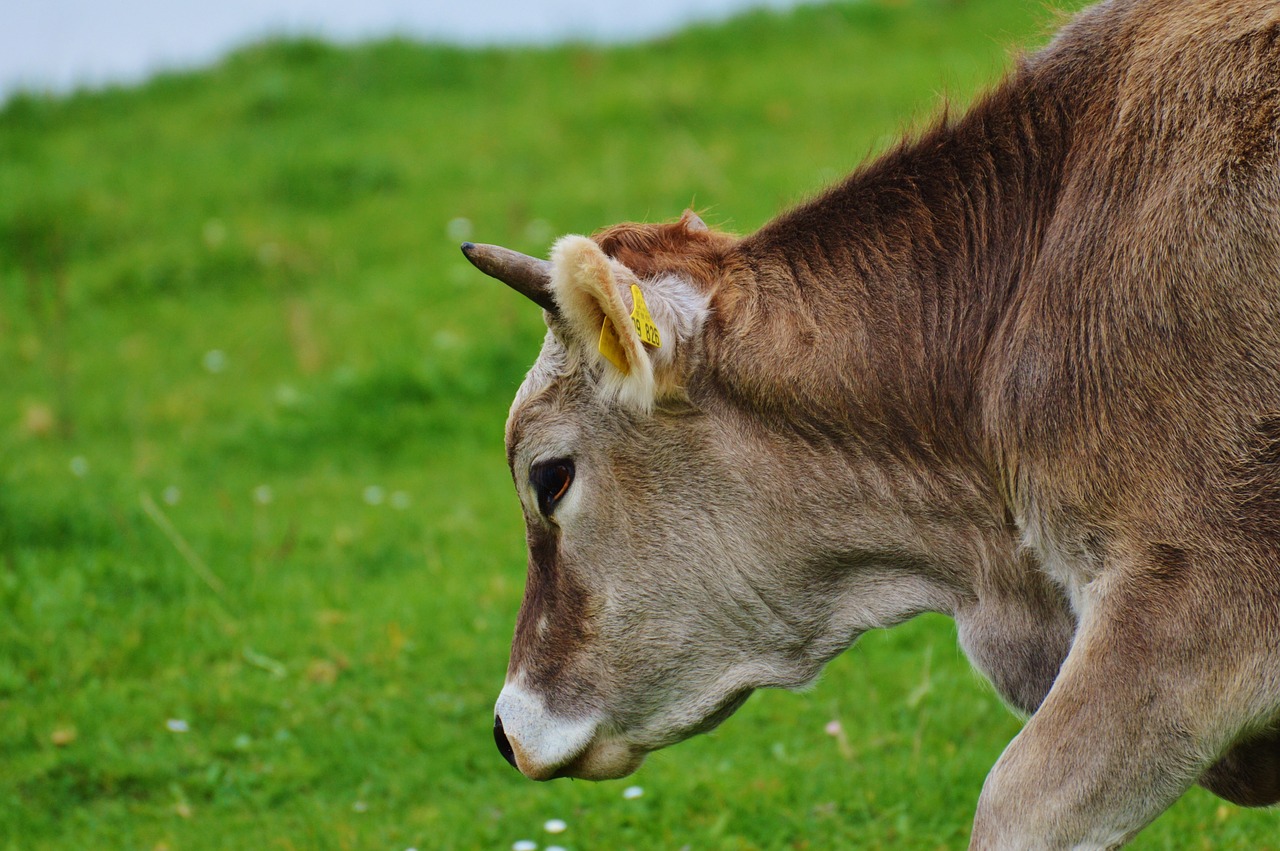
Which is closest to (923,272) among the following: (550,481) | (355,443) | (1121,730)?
(550,481)

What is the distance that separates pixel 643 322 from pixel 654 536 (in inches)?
22.5

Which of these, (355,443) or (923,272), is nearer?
(923,272)

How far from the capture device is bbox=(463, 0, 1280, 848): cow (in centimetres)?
293

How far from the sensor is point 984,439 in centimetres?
338

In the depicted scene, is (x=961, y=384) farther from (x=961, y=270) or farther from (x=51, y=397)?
(x=51, y=397)

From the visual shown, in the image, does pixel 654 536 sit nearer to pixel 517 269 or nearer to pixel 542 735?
pixel 542 735

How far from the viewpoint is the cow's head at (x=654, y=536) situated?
142 inches

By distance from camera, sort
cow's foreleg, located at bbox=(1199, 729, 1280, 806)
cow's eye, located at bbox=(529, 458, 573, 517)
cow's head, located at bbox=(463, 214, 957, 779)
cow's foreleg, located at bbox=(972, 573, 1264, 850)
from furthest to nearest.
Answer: cow's eye, located at bbox=(529, 458, 573, 517) → cow's head, located at bbox=(463, 214, 957, 779) → cow's foreleg, located at bbox=(1199, 729, 1280, 806) → cow's foreleg, located at bbox=(972, 573, 1264, 850)

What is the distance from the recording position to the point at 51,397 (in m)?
9.27

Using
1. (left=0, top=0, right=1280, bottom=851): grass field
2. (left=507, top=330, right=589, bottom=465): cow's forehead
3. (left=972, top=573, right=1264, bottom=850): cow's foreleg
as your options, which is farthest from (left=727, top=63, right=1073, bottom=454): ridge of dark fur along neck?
(left=972, top=573, right=1264, bottom=850): cow's foreleg

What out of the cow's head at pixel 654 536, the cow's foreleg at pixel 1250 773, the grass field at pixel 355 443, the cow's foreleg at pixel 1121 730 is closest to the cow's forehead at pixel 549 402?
Answer: the cow's head at pixel 654 536

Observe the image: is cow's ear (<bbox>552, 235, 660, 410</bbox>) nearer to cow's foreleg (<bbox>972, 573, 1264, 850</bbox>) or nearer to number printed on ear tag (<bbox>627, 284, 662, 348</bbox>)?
number printed on ear tag (<bbox>627, 284, 662, 348</bbox>)

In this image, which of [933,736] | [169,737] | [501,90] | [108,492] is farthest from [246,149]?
[933,736]

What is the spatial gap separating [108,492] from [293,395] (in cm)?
147
